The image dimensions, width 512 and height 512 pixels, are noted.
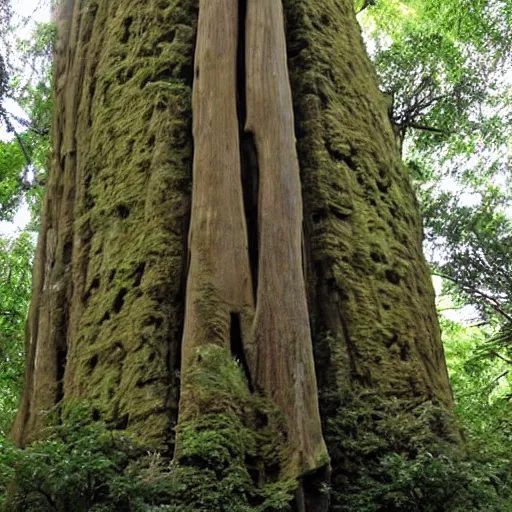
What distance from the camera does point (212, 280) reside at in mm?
4949

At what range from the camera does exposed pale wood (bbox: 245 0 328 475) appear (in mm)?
4492

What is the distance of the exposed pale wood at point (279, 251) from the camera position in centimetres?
449

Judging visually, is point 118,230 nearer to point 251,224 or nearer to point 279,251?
point 251,224

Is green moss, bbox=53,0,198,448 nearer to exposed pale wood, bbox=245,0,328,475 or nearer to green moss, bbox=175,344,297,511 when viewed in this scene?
green moss, bbox=175,344,297,511

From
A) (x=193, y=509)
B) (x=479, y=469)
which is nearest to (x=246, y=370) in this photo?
(x=193, y=509)

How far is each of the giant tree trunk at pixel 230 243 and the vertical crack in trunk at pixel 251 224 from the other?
0.05 feet

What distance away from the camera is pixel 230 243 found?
512cm

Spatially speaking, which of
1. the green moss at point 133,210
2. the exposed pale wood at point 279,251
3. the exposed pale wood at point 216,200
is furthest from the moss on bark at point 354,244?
the green moss at point 133,210

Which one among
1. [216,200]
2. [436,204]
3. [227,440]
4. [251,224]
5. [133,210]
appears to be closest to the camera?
[227,440]

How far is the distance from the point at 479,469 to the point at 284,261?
5.81 feet

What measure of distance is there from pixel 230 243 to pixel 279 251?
0.33 meters

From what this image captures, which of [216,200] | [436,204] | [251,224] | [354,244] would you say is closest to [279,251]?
[251,224]

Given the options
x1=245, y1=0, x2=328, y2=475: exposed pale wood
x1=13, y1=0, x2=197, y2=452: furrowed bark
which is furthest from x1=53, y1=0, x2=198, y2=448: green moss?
x1=245, y1=0, x2=328, y2=475: exposed pale wood

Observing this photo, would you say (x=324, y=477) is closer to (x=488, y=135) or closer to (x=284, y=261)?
(x=284, y=261)
